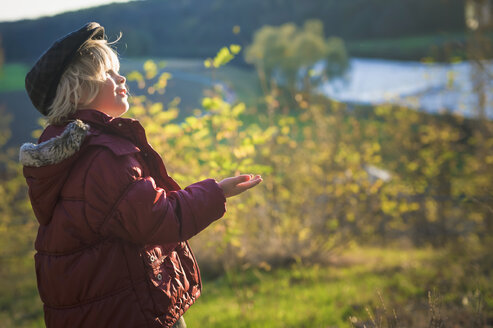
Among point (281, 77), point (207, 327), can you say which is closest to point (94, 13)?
point (207, 327)

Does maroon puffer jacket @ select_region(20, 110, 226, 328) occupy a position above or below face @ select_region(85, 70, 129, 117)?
below

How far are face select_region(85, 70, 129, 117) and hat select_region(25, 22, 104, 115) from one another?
13 cm

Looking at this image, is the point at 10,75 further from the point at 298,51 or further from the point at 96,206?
the point at 298,51

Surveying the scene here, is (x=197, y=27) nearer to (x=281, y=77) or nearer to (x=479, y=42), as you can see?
(x=281, y=77)

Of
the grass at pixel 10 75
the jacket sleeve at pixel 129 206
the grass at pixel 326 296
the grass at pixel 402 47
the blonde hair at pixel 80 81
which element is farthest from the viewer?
the grass at pixel 402 47

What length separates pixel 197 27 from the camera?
58.3 ft

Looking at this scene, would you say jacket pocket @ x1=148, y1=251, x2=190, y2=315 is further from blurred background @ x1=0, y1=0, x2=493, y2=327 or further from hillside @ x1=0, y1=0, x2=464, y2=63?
hillside @ x1=0, y1=0, x2=464, y2=63

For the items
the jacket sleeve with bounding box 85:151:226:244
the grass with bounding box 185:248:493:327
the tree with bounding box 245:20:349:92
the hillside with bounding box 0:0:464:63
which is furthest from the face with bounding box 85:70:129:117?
the tree with bounding box 245:20:349:92

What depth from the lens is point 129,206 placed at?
1.17 m

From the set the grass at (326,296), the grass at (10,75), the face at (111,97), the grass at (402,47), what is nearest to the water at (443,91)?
the grass at (326,296)

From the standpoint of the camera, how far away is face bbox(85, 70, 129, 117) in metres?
1.36

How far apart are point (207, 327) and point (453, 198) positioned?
6.02 metres

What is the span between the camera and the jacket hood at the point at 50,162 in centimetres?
119

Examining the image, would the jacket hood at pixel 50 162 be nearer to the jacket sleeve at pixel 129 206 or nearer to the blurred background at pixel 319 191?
the jacket sleeve at pixel 129 206
